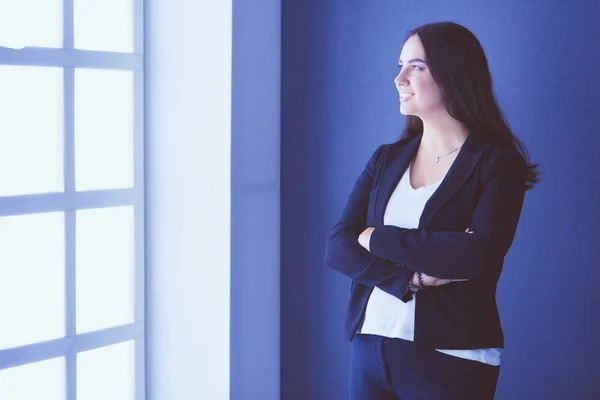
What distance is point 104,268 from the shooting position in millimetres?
2945

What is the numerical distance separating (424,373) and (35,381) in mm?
1528

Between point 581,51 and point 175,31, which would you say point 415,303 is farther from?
point 175,31

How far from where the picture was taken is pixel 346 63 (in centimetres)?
281

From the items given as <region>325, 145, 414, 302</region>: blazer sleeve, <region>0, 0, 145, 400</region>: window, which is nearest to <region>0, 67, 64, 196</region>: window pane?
<region>0, 0, 145, 400</region>: window

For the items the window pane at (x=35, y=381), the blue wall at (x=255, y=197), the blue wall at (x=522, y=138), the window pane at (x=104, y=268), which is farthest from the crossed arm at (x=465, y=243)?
the window pane at (x=35, y=381)

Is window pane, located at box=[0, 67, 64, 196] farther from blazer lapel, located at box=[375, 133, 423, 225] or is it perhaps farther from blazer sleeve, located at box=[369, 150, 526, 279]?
blazer sleeve, located at box=[369, 150, 526, 279]

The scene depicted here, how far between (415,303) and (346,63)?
116cm

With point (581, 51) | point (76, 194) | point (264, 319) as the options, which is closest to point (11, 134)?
point (76, 194)

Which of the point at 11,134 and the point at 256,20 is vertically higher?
the point at 256,20

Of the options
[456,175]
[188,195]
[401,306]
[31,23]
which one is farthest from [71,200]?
[456,175]

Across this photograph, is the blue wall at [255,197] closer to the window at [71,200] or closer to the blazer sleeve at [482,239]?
the window at [71,200]

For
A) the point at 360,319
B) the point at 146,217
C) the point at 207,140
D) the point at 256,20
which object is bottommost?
the point at 360,319

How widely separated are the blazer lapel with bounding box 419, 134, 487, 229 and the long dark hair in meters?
0.08

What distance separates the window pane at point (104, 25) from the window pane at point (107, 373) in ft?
3.88
